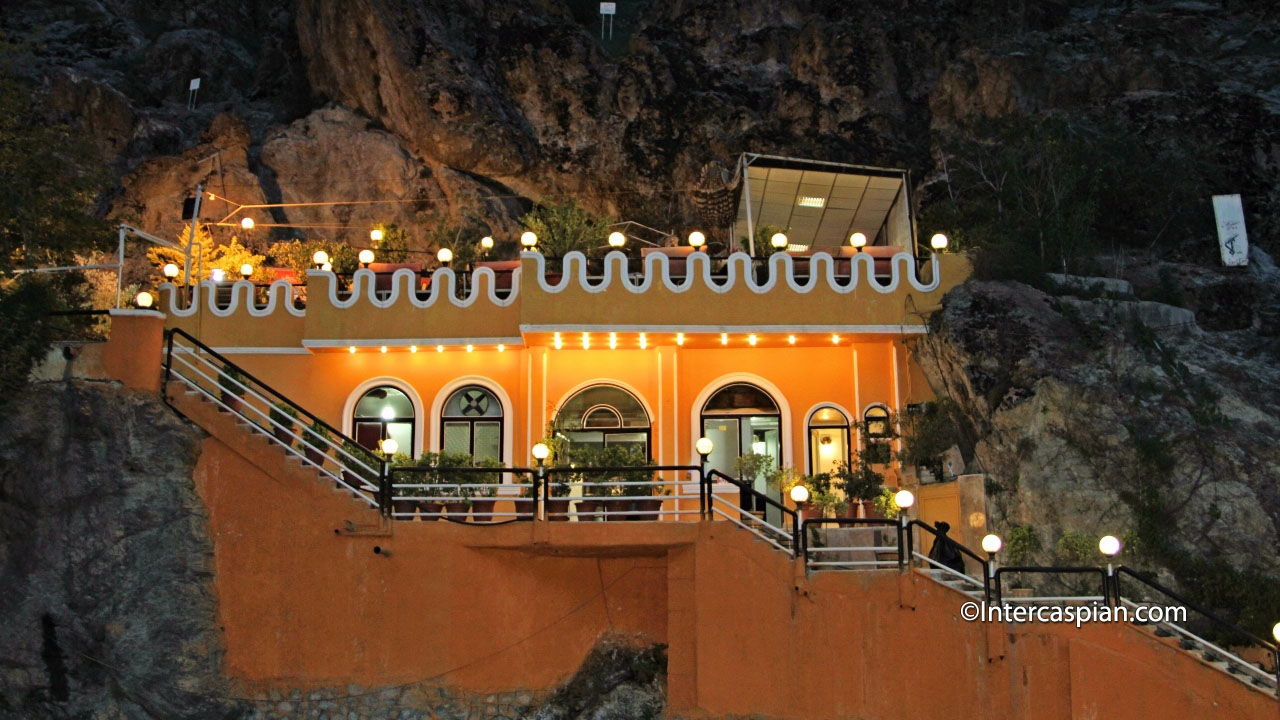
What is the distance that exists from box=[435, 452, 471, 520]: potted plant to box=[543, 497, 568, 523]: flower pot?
112cm

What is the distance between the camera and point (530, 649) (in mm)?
15711

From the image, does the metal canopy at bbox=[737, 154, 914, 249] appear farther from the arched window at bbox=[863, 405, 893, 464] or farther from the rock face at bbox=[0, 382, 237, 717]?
the rock face at bbox=[0, 382, 237, 717]

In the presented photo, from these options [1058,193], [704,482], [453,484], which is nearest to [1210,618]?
[704,482]

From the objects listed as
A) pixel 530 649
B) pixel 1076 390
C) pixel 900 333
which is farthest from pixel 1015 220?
pixel 530 649

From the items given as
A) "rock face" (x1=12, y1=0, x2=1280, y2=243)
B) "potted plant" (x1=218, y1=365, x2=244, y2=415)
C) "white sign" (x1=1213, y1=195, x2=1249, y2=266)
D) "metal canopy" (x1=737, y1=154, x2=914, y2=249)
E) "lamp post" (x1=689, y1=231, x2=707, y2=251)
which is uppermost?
"rock face" (x1=12, y1=0, x2=1280, y2=243)

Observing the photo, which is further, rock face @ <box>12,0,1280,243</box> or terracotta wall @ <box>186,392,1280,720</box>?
rock face @ <box>12,0,1280,243</box>

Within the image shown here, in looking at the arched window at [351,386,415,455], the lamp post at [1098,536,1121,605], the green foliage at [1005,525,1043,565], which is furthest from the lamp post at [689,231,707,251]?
the lamp post at [1098,536,1121,605]

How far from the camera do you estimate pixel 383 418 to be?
20.6 m

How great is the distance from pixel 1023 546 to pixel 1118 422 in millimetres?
2375

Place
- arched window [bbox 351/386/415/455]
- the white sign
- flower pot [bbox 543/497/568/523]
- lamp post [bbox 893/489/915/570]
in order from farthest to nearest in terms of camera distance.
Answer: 1. the white sign
2. arched window [bbox 351/386/415/455]
3. flower pot [bbox 543/497/568/523]
4. lamp post [bbox 893/489/915/570]

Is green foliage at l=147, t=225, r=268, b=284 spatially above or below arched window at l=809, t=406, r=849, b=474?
above

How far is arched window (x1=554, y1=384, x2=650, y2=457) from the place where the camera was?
67.2 ft

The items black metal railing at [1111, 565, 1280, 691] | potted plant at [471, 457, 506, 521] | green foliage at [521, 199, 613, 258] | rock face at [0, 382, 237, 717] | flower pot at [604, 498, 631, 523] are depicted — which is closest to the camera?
black metal railing at [1111, 565, 1280, 691]

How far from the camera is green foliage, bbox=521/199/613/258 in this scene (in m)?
22.7
